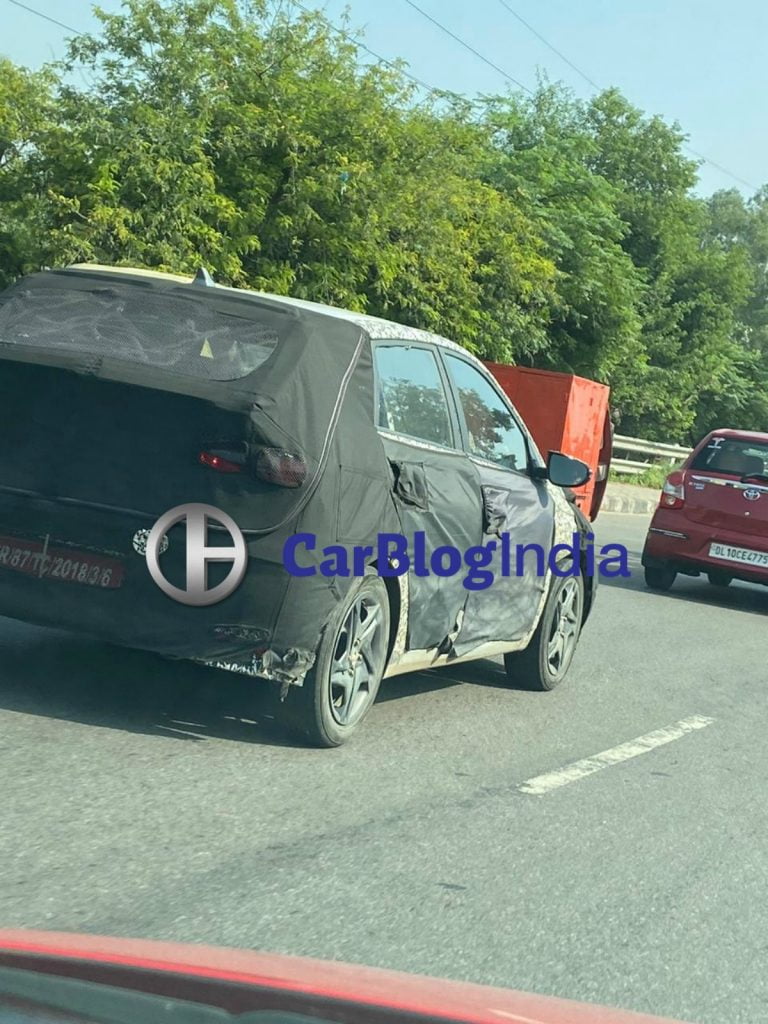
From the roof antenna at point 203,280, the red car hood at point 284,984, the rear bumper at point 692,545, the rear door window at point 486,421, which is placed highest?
the roof antenna at point 203,280

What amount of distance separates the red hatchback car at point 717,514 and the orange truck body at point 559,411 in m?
5.62

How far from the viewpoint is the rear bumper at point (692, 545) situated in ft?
45.9

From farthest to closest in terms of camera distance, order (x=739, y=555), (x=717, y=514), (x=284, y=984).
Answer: (x=717, y=514) → (x=739, y=555) → (x=284, y=984)

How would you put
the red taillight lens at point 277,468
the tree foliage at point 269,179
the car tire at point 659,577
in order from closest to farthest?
the red taillight lens at point 277,468 → the car tire at point 659,577 → the tree foliage at point 269,179

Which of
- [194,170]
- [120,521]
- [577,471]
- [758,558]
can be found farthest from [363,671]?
[194,170]

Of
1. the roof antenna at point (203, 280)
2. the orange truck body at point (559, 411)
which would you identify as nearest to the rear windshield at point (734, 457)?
the orange truck body at point (559, 411)

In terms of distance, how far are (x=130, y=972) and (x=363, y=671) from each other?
167 inches

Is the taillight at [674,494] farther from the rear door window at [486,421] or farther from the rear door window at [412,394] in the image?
the rear door window at [412,394]

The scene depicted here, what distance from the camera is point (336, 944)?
4.02m

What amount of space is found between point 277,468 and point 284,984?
3809mm

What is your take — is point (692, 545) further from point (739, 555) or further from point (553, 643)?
point (553, 643)

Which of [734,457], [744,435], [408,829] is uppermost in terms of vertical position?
[744,435]

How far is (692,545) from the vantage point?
14.3m

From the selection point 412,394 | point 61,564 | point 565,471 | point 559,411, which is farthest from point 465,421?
point 559,411
